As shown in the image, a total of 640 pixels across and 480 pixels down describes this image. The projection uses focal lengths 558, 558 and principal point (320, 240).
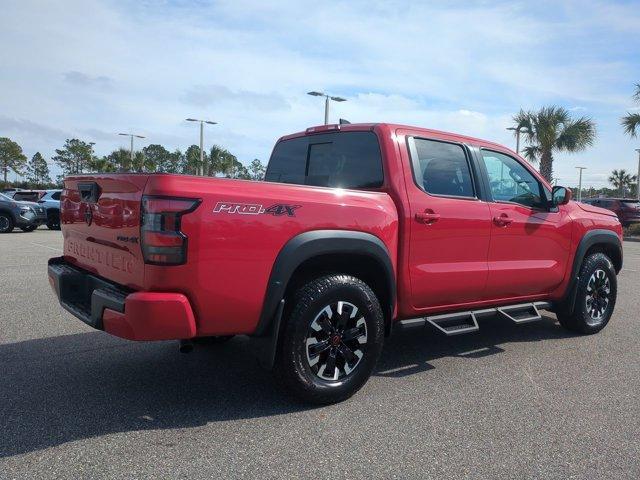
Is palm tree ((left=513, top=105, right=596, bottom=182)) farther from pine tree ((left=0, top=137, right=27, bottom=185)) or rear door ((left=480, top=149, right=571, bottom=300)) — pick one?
pine tree ((left=0, top=137, right=27, bottom=185))

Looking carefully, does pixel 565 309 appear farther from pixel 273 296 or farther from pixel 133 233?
pixel 133 233

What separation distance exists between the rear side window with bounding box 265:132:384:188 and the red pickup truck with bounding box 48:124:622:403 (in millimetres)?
14

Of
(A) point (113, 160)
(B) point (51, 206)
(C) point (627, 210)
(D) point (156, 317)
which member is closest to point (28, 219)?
(B) point (51, 206)

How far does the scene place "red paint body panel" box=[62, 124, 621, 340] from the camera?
3082 millimetres

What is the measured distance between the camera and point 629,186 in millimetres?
74625

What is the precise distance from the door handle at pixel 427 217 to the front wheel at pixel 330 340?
2.28 feet

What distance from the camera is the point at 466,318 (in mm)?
4562

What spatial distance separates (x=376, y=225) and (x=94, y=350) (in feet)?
8.81

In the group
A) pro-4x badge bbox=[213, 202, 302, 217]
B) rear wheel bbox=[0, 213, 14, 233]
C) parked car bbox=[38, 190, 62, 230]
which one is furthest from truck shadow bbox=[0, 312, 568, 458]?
parked car bbox=[38, 190, 62, 230]

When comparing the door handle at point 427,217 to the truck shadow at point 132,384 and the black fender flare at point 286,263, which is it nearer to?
the black fender flare at point 286,263

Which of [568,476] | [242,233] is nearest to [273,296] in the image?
[242,233]

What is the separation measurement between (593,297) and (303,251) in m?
3.88

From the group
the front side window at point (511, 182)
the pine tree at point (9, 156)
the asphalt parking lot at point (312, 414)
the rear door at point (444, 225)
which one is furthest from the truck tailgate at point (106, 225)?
the pine tree at point (9, 156)

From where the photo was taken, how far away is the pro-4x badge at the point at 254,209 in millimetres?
3143
